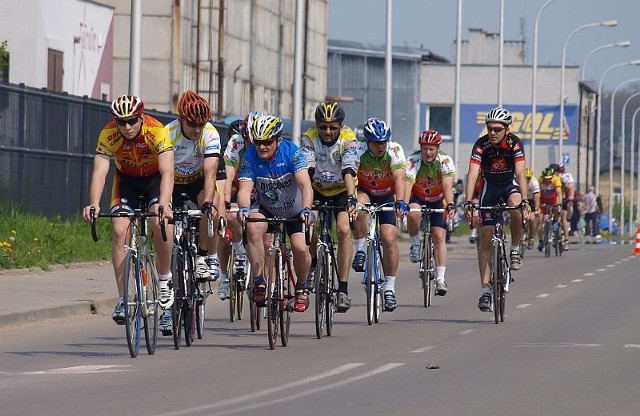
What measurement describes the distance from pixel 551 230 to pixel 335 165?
21574 mm

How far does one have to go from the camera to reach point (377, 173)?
57.1 feet

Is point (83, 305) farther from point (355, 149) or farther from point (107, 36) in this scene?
point (107, 36)

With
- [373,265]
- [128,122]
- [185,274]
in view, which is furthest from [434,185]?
[128,122]

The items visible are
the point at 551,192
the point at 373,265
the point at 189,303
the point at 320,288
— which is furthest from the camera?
the point at 551,192

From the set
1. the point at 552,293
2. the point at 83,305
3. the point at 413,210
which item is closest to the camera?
the point at 83,305

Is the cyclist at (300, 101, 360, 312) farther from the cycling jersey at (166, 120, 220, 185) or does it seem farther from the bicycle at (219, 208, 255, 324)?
the cycling jersey at (166, 120, 220, 185)

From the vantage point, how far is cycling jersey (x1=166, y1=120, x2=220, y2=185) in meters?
14.9

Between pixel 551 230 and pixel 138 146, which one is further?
pixel 551 230

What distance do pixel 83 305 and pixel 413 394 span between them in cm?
782

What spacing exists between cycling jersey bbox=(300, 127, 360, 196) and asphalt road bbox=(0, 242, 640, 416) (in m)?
1.38

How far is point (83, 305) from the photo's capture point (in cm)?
1797

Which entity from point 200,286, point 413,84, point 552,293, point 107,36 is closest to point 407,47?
point 413,84

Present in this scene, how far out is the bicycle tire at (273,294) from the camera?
45.3 feet

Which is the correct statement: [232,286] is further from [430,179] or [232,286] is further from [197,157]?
[430,179]
